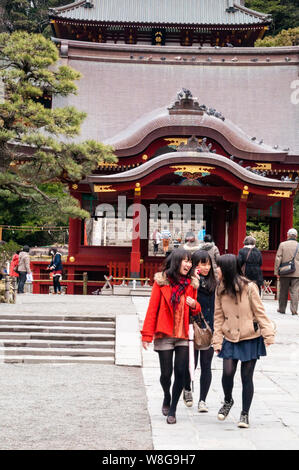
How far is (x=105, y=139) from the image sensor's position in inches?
878

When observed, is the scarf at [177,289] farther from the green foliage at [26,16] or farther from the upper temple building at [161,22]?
the green foliage at [26,16]

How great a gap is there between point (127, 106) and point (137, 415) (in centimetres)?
1915

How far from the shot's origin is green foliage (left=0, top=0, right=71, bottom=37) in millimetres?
44250

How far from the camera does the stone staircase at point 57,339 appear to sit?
359 inches

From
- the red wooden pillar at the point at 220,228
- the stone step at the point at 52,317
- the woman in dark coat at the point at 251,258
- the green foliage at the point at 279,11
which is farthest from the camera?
the green foliage at the point at 279,11

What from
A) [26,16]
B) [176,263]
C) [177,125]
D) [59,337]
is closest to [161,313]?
[176,263]

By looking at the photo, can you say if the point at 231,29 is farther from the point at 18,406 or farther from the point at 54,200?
the point at 18,406

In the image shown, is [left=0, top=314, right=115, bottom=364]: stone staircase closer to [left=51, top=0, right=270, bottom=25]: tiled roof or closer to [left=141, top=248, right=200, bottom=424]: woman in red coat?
[left=141, top=248, right=200, bottom=424]: woman in red coat

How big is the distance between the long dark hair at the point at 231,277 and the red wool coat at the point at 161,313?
14.1 inches

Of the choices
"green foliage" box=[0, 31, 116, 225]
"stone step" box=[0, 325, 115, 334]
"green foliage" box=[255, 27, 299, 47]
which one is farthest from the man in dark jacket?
"green foliage" box=[255, 27, 299, 47]

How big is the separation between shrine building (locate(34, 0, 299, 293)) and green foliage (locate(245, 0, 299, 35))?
46.8 ft

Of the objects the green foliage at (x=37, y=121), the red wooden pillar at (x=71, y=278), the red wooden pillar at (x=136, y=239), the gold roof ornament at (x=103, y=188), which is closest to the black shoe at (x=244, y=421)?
the green foliage at (x=37, y=121)

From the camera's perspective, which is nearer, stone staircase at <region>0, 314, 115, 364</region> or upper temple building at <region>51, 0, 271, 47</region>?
stone staircase at <region>0, 314, 115, 364</region>

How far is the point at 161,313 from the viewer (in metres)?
5.55
